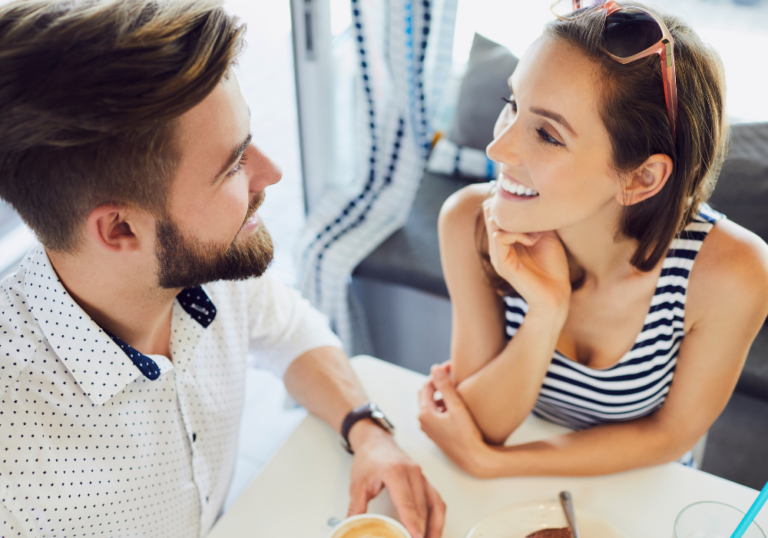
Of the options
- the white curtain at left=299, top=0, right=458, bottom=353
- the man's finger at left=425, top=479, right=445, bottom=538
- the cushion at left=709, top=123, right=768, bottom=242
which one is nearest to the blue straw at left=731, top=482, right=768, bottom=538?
the man's finger at left=425, top=479, right=445, bottom=538

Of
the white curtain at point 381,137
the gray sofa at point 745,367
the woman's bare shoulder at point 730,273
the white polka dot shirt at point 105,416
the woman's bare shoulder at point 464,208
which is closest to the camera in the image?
the white polka dot shirt at point 105,416

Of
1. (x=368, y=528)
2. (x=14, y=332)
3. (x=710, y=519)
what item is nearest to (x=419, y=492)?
(x=368, y=528)

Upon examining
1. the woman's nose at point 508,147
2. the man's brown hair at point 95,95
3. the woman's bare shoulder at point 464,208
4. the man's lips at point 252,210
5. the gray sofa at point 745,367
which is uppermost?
the man's brown hair at point 95,95

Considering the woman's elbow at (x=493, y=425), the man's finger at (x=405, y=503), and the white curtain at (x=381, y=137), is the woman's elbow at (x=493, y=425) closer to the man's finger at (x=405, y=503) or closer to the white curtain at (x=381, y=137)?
the man's finger at (x=405, y=503)

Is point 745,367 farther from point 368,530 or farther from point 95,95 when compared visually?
point 95,95

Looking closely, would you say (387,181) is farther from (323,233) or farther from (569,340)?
(569,340)

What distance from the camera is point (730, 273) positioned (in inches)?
37.3

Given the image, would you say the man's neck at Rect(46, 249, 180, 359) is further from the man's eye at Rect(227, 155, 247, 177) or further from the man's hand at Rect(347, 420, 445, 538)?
the man's hand at Rect(347, 420, 445, 538)

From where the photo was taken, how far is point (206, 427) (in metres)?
1.01

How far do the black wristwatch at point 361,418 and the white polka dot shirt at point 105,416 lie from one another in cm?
24

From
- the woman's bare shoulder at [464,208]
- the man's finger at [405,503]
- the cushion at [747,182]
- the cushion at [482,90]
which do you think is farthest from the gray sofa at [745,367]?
the man's finger at [405,503]

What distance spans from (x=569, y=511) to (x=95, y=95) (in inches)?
34.1

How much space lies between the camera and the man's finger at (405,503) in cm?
83

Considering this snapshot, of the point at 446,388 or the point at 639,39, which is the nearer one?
the point at 639,39
